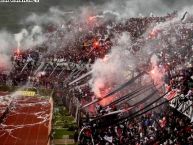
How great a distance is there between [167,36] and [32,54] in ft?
63.6

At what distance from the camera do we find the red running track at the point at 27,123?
93.8 ft

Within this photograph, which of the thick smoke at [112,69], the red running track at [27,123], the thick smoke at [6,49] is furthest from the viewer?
the thick smoke at [6,49]

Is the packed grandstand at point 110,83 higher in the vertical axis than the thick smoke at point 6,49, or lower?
lower

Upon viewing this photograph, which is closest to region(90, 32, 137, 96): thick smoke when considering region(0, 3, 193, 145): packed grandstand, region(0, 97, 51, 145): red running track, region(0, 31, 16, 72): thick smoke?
region(0, 3, 193, 145): packed grandstand

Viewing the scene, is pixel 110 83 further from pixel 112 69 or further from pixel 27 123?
pixel 27 123

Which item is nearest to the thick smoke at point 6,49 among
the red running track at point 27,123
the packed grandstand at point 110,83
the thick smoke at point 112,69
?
the packed grandstand at point 110,83

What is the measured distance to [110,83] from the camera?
3638 centimetres

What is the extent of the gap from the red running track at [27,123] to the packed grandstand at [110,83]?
73 mm

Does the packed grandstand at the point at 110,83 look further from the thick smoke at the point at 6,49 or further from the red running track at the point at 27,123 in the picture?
the thick smoke at the point at 6,49

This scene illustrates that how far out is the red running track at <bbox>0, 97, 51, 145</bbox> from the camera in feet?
93.8

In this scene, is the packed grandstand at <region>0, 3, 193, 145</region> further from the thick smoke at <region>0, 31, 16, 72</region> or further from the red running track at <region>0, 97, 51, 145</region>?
the thick smoke at <region>0, 31, 16, 72</region>

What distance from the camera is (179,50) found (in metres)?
32.6

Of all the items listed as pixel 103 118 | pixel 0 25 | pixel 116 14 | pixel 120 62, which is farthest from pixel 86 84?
pixel 0 25

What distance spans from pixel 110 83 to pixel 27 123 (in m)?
8.74
